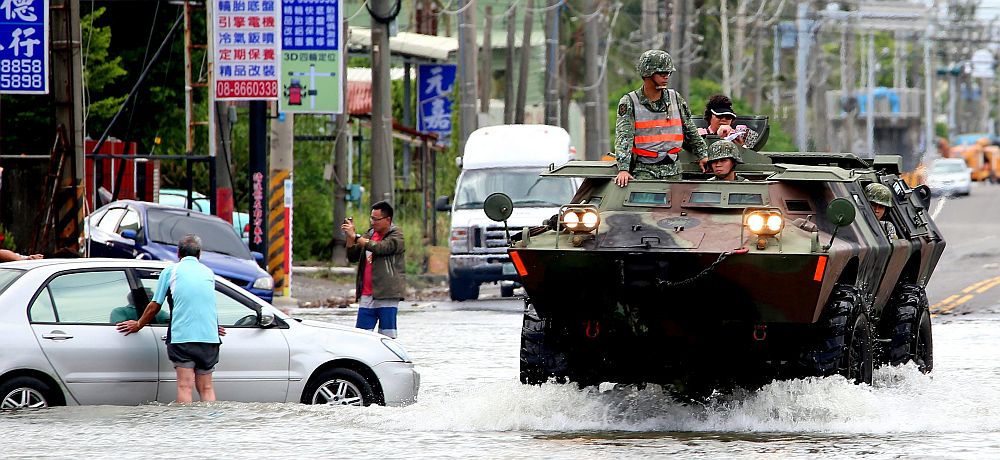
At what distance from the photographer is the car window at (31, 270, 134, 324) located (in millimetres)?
13930

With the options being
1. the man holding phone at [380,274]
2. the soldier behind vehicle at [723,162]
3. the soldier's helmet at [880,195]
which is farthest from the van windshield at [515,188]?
the soldier behind vehicle at [723,162]

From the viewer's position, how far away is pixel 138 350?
555 inches

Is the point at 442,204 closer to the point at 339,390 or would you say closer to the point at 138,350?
the point at 339,390

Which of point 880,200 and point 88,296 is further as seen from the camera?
point 880,200

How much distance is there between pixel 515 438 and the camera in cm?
1281

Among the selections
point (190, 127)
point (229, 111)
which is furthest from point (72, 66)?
point (229, 111)

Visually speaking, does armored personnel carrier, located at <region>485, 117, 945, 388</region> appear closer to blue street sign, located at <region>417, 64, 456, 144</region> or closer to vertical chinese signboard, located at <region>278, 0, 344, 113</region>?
vertical chinese signboard, located at <region>278, 0, 344, 113</region>

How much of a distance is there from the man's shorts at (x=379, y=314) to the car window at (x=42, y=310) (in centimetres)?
A: 423

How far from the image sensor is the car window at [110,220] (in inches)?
1025

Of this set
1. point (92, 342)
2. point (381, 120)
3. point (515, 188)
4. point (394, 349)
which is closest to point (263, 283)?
point (515, 188)

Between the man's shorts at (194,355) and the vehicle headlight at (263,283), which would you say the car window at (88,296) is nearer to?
the man's shorts at (194,355)

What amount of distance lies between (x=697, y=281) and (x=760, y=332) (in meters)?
0.64

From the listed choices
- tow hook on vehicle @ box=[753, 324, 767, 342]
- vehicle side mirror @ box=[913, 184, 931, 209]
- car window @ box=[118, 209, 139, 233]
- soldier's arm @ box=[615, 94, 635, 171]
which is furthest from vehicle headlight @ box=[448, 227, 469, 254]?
tow hook on vehicle @ box=[753, 324, 767, 342]

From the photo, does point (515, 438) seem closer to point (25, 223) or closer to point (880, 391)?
point (880, 391)
